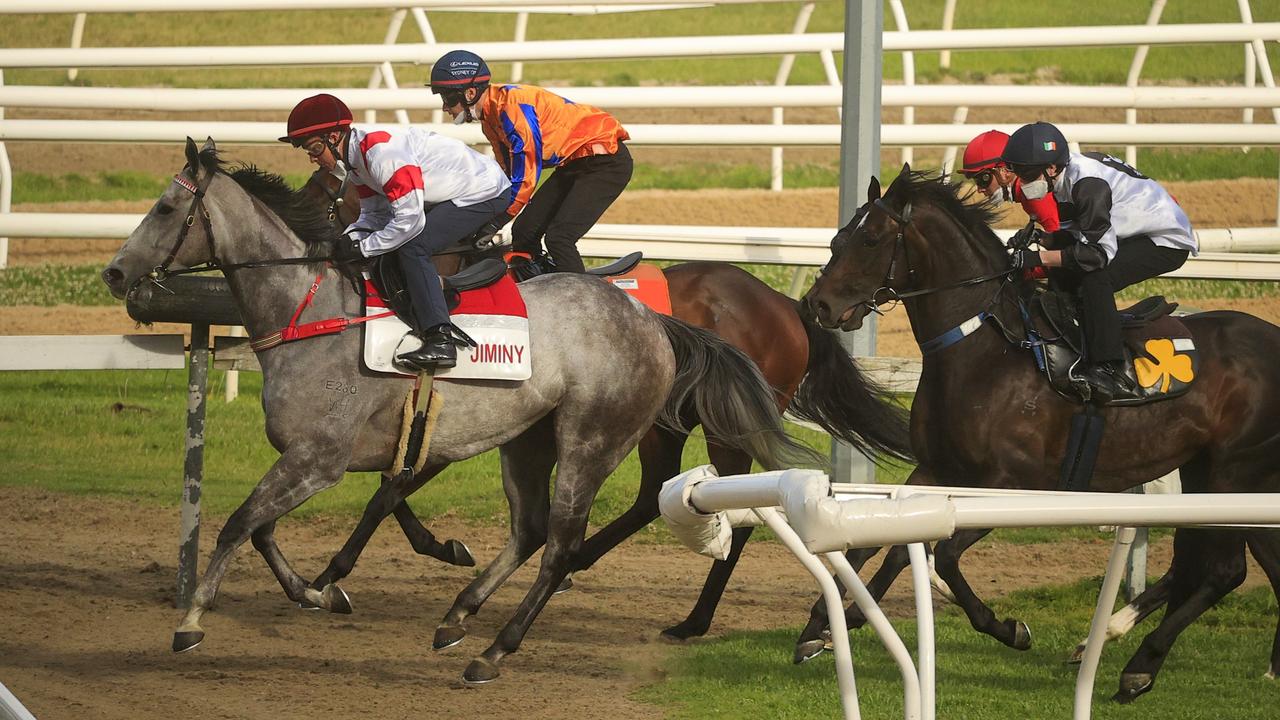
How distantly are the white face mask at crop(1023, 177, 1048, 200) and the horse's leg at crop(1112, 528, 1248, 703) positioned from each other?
1.37 metres

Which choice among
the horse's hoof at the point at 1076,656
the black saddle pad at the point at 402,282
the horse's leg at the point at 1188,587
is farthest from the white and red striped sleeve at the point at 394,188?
the horse's leg at the point at 1188,587

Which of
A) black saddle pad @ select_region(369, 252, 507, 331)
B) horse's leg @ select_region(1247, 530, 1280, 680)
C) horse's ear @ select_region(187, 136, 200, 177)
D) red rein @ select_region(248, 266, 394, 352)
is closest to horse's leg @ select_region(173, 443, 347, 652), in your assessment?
red rein @ select_region(248, 266, 394, 352)

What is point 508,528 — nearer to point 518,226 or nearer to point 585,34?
point 518,226

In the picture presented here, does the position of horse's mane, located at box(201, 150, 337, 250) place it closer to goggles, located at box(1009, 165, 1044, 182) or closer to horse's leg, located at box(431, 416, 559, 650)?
horse's leg, located at box(431, 416, 559, 650)

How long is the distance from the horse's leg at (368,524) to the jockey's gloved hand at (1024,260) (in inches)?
94.8

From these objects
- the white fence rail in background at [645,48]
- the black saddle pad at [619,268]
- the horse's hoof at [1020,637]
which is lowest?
the horse's hoof at [1020,637]

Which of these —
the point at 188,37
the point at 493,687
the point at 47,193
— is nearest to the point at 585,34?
the point at 188,37

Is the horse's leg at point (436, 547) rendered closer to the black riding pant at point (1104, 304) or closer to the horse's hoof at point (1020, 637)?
the horse's hoof at point (1020, 637)

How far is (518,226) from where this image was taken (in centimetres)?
702

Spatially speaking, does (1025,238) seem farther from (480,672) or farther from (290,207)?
(290,207)

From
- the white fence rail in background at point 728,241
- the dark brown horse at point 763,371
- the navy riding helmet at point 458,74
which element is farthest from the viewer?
the white fence rail in background at point 728,241

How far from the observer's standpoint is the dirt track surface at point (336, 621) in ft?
17.7

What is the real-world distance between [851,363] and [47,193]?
10.2m

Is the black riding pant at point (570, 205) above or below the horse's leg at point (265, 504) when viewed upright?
above
